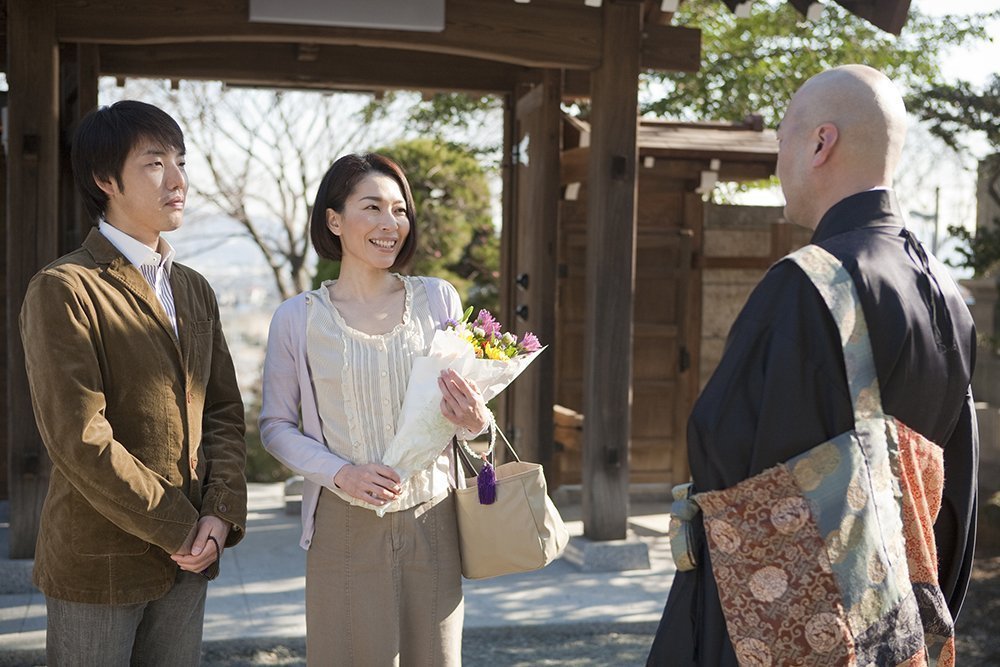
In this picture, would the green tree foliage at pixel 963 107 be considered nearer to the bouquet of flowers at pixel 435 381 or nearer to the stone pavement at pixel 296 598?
the stone pavement at pixel 296 598

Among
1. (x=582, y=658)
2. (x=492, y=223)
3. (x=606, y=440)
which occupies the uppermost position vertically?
(x=492, y=223)

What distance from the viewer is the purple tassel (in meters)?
2.60

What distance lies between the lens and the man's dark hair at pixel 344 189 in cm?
273

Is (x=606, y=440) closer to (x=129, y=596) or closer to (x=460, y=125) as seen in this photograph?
(x=129, y=596)

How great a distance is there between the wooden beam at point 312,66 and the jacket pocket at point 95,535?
186 inches

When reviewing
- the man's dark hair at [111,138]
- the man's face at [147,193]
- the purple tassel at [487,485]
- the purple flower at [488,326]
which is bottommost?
the purple tassel at [487,485]

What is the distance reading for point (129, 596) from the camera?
240 cm

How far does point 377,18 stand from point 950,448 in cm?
Answer: 390

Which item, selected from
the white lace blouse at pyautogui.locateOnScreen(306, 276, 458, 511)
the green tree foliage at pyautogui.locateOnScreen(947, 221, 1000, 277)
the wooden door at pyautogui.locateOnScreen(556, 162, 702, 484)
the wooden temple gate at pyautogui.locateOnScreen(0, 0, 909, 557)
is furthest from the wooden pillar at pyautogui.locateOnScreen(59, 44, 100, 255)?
the green tree foliage at pyautogui.locateOnScreen(947, 221, 1000, 277)

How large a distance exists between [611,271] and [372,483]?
3.45 metres

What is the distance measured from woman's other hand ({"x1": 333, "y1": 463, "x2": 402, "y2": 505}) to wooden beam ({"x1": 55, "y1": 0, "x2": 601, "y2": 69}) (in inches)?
138

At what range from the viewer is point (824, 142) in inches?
85.8

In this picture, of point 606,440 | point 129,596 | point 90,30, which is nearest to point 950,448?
point 129,596

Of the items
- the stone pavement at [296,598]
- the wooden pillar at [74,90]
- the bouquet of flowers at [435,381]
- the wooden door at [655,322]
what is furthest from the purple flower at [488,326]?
the wooden door at [655,322]
